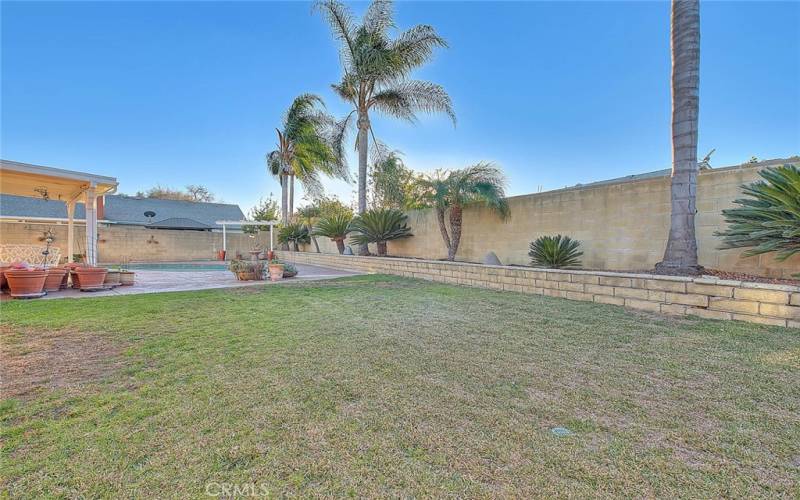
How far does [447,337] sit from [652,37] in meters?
11.1

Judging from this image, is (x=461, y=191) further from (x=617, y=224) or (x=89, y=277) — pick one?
(x=89, y=277)

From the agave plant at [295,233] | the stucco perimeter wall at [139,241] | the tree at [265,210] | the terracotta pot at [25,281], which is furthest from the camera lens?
the tree at [265,210]

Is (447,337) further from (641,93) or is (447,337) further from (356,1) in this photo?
(356,1)

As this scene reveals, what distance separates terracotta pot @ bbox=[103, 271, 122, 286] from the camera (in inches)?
331

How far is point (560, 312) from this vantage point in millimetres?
5238

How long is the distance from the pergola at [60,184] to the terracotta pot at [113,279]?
89 cm

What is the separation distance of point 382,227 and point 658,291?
30.4 ft

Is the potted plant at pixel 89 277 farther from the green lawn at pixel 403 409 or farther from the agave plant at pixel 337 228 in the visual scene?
the agave plant at pixel 337 228

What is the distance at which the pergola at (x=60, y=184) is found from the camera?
7.79 m

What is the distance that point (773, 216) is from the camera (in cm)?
487

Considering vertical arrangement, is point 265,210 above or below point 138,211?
above

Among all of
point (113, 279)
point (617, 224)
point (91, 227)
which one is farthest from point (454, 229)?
point (91, 227)

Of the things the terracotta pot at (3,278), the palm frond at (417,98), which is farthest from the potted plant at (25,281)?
the palm frond at (417,98)

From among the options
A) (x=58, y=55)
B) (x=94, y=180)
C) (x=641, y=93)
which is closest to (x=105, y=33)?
(x=58, y=55)
